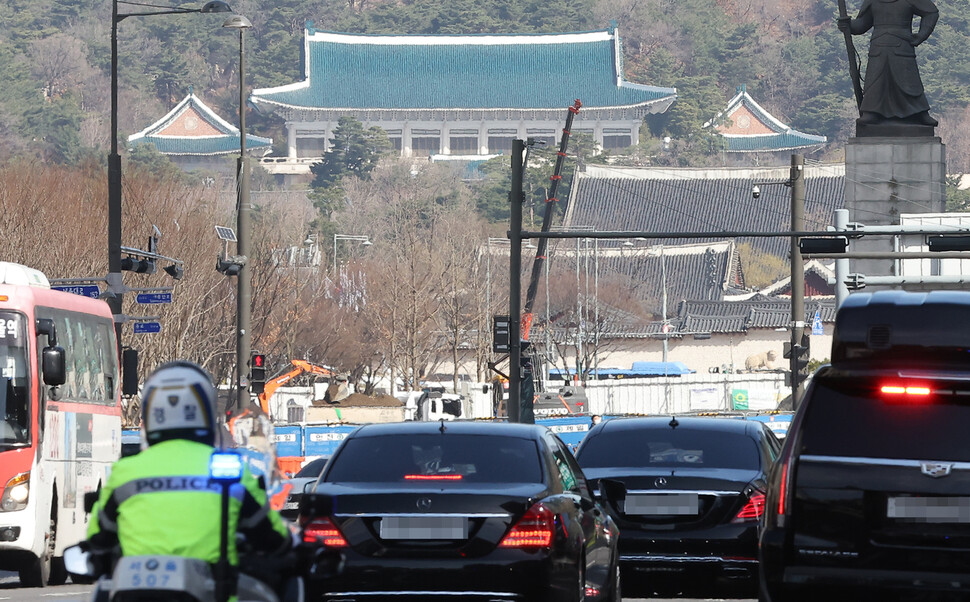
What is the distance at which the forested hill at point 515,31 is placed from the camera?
15262cm

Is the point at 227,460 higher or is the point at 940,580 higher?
the point at 227,460

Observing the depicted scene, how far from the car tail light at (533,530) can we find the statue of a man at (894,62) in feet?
89.2

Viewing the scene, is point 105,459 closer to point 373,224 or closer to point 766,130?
point 373,224

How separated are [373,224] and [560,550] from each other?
90.9 m

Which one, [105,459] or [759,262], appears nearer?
[105,459]

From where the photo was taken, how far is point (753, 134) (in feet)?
493

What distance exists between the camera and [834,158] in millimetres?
153250

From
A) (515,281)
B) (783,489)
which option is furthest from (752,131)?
(783,489)

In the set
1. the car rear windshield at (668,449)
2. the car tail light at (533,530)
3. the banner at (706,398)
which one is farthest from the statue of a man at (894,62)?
the banner at (706,398)

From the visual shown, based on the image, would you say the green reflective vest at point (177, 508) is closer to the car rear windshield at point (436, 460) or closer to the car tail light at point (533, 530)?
the car tail light at point (533, 530)

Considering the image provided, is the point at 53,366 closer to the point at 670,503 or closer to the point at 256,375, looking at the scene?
the point at 670,503

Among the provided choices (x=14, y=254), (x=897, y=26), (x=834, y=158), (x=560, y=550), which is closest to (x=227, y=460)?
(x=560, y=550)

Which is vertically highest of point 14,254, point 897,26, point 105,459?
point 897,26

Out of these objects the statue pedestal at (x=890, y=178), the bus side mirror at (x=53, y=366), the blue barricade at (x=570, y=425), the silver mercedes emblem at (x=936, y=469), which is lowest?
the blue barricade at (x=570, y=425)
